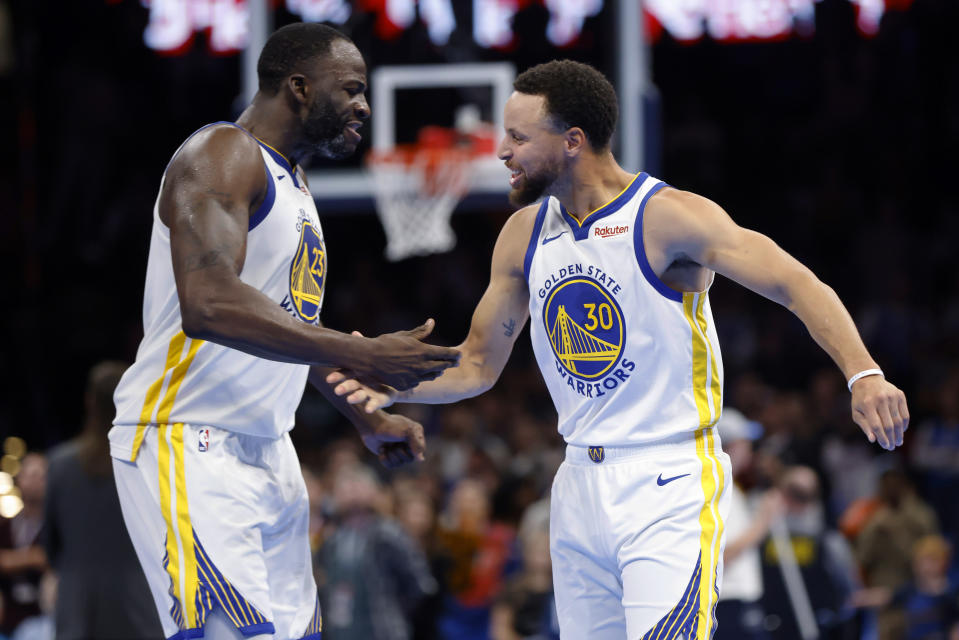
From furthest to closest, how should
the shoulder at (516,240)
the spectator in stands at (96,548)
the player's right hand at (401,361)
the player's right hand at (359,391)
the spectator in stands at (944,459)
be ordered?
the spectator in stands at (944,459), the spectator in stands at (96,548), the shoulder at (516,240), the player's right hand at (359,391), the player's right hand at (401,361)

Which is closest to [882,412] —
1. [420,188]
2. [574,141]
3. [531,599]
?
[574,141]

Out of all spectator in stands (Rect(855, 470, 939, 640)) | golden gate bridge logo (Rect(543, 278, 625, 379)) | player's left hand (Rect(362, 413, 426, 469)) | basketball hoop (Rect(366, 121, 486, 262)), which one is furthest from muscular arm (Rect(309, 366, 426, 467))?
spectator in stands (Rect(855, 470, 939, 640))

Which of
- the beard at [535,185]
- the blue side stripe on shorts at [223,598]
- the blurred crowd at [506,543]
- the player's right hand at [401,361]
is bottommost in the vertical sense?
the blurred crowd at [506,543]

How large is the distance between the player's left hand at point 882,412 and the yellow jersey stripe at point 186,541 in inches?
80.9

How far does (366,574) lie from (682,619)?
5.47 meters

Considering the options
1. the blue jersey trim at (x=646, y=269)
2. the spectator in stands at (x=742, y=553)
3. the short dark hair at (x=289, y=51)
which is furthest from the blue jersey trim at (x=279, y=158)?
the spectator in stands at (x=742, y=553)

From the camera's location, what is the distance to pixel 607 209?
13.9 ft

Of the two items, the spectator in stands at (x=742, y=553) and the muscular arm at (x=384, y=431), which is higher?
the muscular arm at (x=384, y=431)

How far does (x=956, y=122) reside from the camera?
17.1 metres

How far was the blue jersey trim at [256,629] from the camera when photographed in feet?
12.4

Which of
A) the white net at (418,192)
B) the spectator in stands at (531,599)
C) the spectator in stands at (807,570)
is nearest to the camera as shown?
the spectator in stands at (807,570)

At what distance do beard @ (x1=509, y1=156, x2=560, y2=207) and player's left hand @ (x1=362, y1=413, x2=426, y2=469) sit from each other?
0.96m

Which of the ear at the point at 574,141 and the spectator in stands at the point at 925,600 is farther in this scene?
the spectator in stands at the point at 925,600

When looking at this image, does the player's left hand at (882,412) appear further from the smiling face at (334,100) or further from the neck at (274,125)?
the neck at (274,125)
